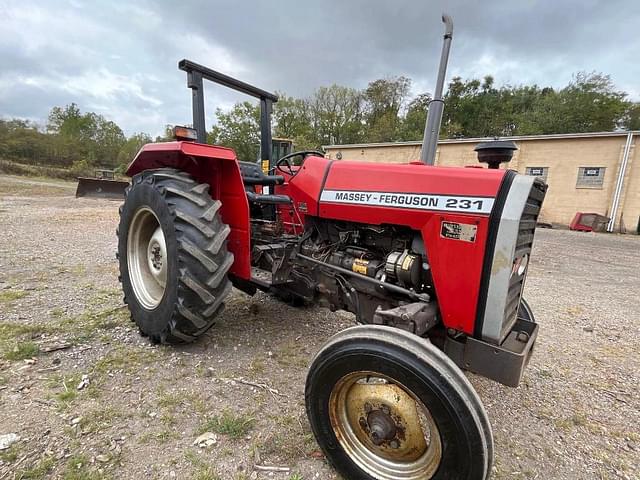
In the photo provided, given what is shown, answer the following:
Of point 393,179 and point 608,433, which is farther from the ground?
point 393,179

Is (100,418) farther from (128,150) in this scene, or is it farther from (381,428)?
(128,150)

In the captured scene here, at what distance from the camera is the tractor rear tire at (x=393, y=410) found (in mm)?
1184

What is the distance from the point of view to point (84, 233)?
625 cm

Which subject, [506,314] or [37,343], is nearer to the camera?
[506,314]

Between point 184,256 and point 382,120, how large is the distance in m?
30.6

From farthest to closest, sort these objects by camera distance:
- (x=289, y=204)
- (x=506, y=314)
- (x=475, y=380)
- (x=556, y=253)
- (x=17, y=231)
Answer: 1. (x=556, y=253)
2. (x=17, y=231)
3. (x=289, y=204)
4. (x=475, y=380)
5. (x=506, y=314)

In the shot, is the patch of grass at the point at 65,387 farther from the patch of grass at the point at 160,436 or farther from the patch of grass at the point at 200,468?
the patch of grass at the point at 200,468

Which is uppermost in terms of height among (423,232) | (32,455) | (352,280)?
(423,232)

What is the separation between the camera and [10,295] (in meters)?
3.07

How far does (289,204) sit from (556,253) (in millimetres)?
7150

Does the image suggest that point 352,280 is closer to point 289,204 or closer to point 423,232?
point 423,232

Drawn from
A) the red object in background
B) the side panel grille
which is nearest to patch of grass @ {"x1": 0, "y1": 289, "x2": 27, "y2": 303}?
the side panel grille

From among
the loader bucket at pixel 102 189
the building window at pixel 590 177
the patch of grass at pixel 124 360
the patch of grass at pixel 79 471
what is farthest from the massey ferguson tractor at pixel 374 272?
the building window at pixel 590 177

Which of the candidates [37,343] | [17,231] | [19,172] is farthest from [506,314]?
[19,172]
